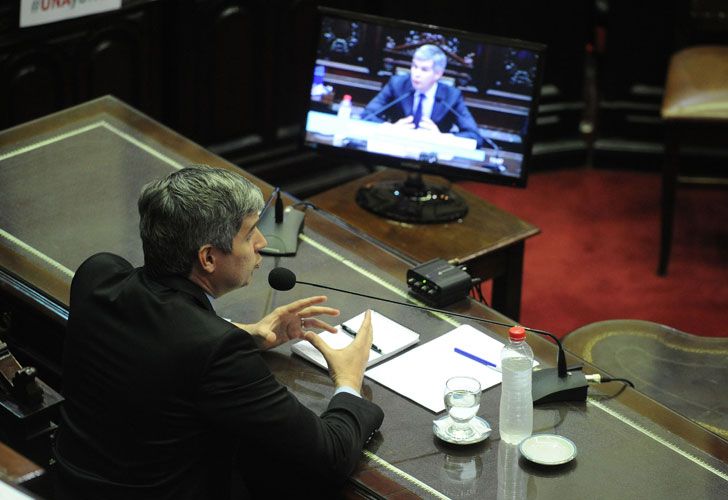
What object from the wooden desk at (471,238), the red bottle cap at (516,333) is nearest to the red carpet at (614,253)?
the wooden desk at (471,238)

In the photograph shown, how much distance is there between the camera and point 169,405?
261 centimetres

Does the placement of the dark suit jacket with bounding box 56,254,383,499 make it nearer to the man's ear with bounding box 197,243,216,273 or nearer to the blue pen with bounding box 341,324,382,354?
the man's ear with bounding box 197,243,216,273

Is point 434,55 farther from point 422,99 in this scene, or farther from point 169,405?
point 169,405

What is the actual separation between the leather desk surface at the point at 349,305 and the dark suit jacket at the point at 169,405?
0.15m

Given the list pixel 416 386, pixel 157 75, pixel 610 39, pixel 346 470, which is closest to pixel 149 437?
pixel 346 470

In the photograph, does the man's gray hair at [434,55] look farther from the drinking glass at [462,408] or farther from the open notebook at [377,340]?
the drinking glass at [462,408]

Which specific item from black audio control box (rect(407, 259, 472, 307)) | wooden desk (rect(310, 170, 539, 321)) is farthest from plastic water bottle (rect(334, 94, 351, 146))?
black audio control box (rect(407, 259, 472, 307))

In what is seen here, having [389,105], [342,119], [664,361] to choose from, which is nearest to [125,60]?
[342,119]

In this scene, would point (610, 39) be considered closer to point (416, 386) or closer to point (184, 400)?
point (416, 386)

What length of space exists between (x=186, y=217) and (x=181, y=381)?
13.4 inches

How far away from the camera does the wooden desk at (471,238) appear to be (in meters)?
4.05

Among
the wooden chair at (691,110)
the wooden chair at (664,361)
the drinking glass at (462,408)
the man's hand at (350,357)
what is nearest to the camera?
the drinking glass at (462,408)

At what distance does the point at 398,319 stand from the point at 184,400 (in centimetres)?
79

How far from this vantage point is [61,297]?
3.20m
